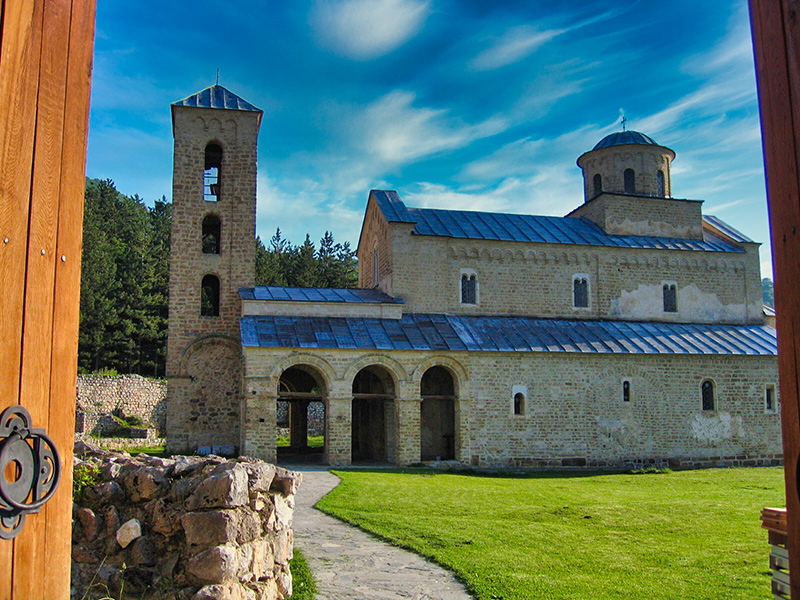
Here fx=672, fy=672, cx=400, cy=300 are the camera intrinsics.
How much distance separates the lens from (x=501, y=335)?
70.6 ft

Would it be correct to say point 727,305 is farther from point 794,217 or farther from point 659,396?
point 794,217

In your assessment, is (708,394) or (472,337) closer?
(472,337)

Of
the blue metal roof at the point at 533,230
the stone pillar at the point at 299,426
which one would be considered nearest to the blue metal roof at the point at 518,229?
the blue metal roof at the point at 533,230

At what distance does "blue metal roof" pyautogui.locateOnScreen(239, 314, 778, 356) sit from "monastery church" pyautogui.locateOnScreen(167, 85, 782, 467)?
7 centimetres

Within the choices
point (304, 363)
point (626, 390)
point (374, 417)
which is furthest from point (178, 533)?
point (626, 390)

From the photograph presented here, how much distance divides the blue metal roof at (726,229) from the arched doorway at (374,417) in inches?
604

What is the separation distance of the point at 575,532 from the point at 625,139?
2171 centimetres

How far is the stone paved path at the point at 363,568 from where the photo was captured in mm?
6598

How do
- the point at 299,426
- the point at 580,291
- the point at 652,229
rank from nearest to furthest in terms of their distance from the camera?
the point at 580,291, the point at 299,426, the point at 652,229

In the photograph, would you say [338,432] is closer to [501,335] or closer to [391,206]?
[501,335]

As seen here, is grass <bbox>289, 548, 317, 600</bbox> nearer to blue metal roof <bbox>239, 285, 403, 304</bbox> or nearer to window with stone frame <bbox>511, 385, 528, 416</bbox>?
blue metal roof <bbox>239, 285, 403, 304</bbox>

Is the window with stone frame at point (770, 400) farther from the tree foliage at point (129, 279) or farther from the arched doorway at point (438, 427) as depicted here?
the tree foliage at point (129, 279)

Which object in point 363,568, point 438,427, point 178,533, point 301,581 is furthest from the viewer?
point 438,427

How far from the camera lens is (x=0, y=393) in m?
2.16
